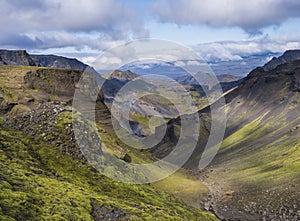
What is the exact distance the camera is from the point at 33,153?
67.9 meters

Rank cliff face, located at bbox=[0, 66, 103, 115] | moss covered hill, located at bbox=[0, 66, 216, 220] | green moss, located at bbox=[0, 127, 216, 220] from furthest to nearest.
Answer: cliff face, located at bbox=[0, 66, 103, 115]
moss covered hill, located at bbox=[0, 66, 216, 220]
green moss, located at bbox=[0, 127, 216, 220]

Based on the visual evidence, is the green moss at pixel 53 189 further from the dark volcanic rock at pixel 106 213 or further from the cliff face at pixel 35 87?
the cliff face at pixel 35 87

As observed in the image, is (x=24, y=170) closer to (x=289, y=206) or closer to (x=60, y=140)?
(x=60, y=140)

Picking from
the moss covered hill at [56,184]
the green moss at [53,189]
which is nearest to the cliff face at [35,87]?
the moss covered hill at [56,184]

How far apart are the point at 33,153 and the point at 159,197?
3408 cm

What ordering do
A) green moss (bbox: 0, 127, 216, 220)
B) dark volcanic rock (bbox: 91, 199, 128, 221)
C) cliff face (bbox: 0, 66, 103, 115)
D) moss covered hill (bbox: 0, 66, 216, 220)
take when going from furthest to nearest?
cliff face (bbox: 0, 66, 103, 115) → dark volcanic rock (bbox: 91, 199, 128, 221) → moss covered hill (bbox: 0, 66, 216, 220) → green moss (bbox: 0, 127, 216, 220)

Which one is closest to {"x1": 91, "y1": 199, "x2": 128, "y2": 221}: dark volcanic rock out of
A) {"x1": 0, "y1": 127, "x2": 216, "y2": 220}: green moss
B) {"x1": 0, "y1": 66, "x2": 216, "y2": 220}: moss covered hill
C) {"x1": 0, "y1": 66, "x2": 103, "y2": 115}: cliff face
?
{"x1": 0, "y1": 66, "x2": 216, "y2": 220}: moss covered hill

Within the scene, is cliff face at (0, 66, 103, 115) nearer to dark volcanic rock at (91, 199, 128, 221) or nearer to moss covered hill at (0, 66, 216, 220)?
moss covered hill at (0, 66, 216, 220)

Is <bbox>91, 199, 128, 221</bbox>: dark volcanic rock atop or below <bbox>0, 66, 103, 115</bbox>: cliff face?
below

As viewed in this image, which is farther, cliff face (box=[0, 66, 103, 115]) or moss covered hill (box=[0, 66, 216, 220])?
cliff face (box=[0, 66, 103, 115])

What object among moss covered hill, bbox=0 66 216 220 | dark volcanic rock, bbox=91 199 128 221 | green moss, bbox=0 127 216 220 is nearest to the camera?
green moss, bbox=0 127 216 220

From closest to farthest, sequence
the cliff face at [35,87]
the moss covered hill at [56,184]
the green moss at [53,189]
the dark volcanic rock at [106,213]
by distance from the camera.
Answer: the green moss at [53,189] < the moss covered hill at [56,184] < the dark volcanic rock at [106,213] < the cliff face at [35,87]

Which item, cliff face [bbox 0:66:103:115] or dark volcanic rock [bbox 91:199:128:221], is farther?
cliff face [bbox 0:66:103:115]

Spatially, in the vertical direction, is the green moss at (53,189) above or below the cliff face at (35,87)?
below
